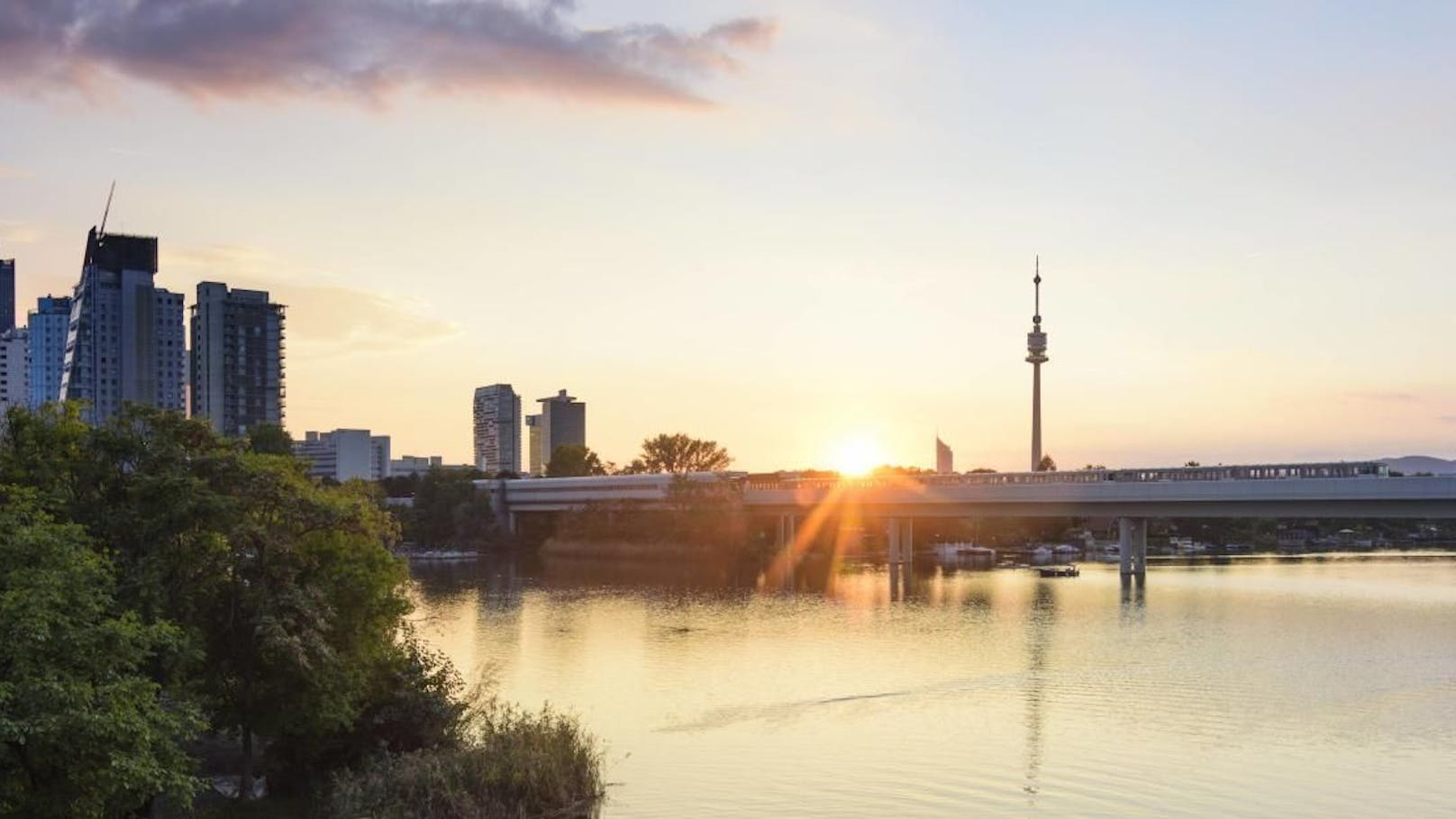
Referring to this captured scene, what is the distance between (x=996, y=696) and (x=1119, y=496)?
59.3m

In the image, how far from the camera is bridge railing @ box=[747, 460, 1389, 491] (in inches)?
3691

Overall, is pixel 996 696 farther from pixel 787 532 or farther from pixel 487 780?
pixel 787 532

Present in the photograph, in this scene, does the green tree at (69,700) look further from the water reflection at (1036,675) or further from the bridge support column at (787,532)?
the bridge support column at (787,532)

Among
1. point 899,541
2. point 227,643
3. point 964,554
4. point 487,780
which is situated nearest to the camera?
point 487,780

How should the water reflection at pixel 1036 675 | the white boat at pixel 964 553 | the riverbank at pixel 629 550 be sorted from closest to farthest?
1. the water reflection at pixel 1036 675
2. the riverbank at pixel 629 550
3. the white boat at pixel 964 553

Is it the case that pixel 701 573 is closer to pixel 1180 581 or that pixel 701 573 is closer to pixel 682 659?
pixel 1180 581

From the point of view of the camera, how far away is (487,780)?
30312 mm

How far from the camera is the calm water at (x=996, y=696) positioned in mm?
34938

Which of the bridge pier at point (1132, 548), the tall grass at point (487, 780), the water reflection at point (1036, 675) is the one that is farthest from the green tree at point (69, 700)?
the bridge pier at point (1132, 548)

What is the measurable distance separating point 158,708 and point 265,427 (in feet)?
326

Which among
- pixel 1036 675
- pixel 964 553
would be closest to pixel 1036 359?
pixel 964 553

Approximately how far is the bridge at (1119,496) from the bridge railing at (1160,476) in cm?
11

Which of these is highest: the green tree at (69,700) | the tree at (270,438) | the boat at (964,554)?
the tree at (270,438)

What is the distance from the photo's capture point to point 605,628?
71.9 meters
